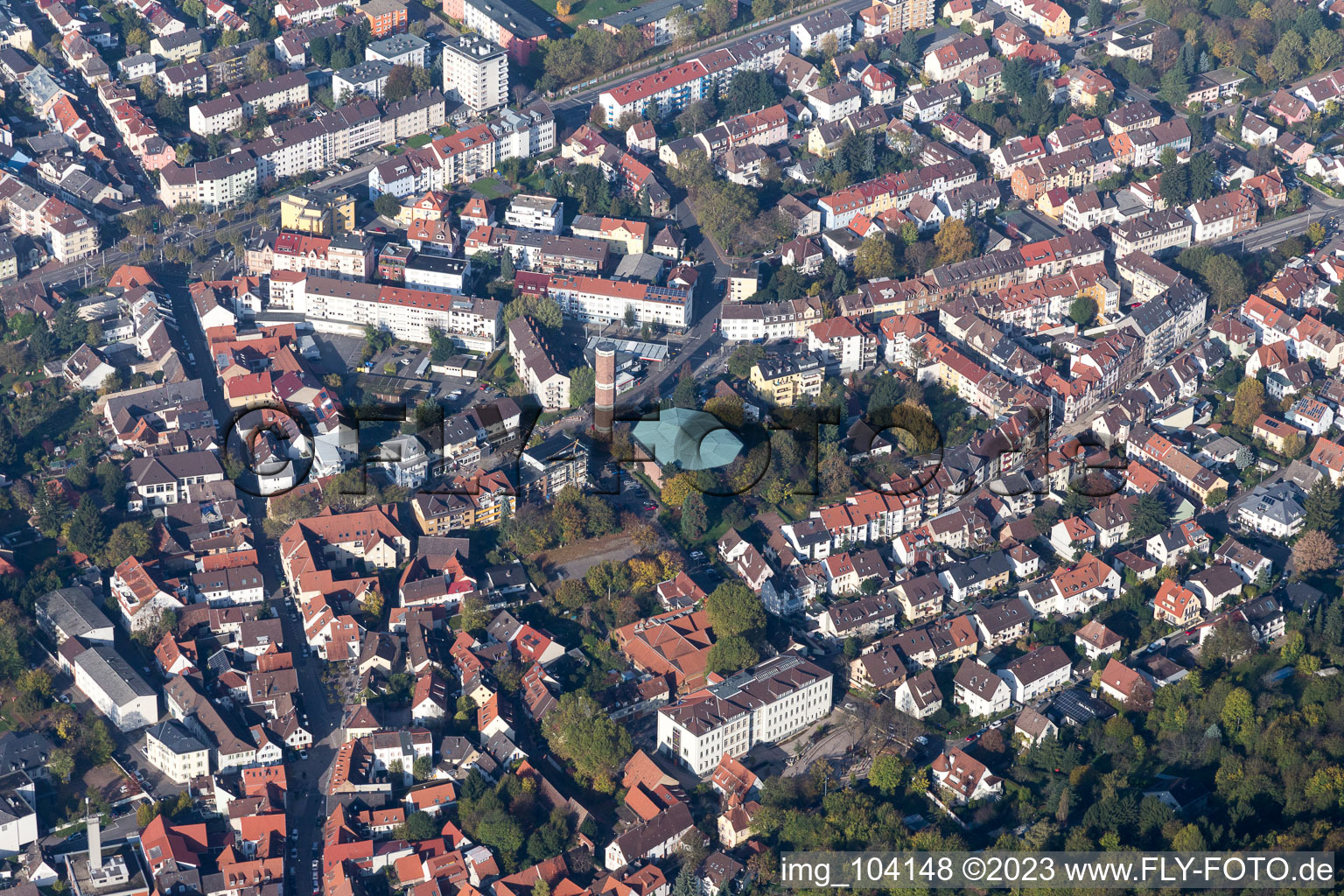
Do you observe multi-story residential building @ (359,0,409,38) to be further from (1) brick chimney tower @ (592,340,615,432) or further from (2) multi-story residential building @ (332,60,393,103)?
(1) brick chimney tower @ (592,340,615,432)

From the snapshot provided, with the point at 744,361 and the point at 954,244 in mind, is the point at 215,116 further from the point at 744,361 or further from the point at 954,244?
the point at 954,244

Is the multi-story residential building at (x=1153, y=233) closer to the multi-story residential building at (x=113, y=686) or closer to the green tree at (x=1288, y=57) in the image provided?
the green tree at (x=1288, y=57)

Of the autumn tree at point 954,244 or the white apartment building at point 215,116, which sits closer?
the autumn tree at point 954,244

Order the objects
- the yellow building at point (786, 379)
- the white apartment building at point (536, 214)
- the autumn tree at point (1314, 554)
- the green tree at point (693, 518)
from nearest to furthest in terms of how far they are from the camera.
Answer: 1. the autumn tree at point (1314, 554)
2. the green tree at point (693, 518)
3. the yellow building at point (786, 379)
4. the white apartment building at point (536, 214)

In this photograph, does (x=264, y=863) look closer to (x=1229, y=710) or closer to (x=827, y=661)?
(x=827, y=661)

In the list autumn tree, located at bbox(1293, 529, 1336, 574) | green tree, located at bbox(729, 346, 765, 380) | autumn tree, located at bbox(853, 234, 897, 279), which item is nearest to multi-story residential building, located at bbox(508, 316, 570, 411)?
green tree, located at bbox(729, 346, 765, 380)

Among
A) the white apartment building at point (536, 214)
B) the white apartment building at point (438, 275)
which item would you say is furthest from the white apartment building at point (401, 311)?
the white apartment building at point (536, 214)
